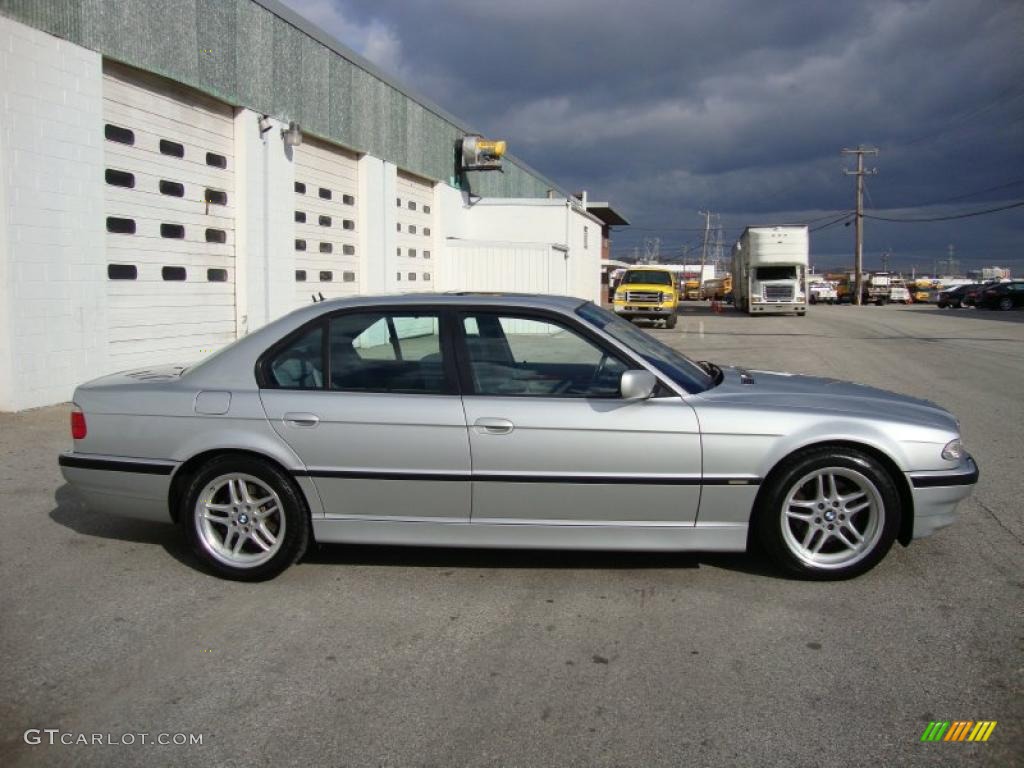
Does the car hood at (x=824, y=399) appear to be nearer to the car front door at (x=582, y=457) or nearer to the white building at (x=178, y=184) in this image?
the car front door at (x=582, y=457)

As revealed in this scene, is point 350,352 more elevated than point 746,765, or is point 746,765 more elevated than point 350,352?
point 350,352

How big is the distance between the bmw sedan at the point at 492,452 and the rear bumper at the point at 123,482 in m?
0.01

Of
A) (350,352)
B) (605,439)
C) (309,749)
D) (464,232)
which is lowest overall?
(309,749)

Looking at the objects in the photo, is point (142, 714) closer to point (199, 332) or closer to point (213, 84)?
point (199, 332)

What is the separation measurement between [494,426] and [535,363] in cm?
67

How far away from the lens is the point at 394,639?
3.99 meters

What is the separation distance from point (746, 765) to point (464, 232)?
22860 millimetres

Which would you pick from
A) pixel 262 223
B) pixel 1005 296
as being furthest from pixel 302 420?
pixel 1005 296

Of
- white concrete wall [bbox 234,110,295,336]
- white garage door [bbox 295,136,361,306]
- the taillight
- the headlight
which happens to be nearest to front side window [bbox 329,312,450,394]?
the taillight

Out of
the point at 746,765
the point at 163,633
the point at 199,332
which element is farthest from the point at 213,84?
the point at 746,765

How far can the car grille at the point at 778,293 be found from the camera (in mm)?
38125

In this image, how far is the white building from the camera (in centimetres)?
914

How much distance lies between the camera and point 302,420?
14.9ft

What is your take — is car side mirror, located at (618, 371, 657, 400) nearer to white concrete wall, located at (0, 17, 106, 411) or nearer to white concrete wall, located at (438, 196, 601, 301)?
white concrete wall, located at (0, 17, 106, 411)
